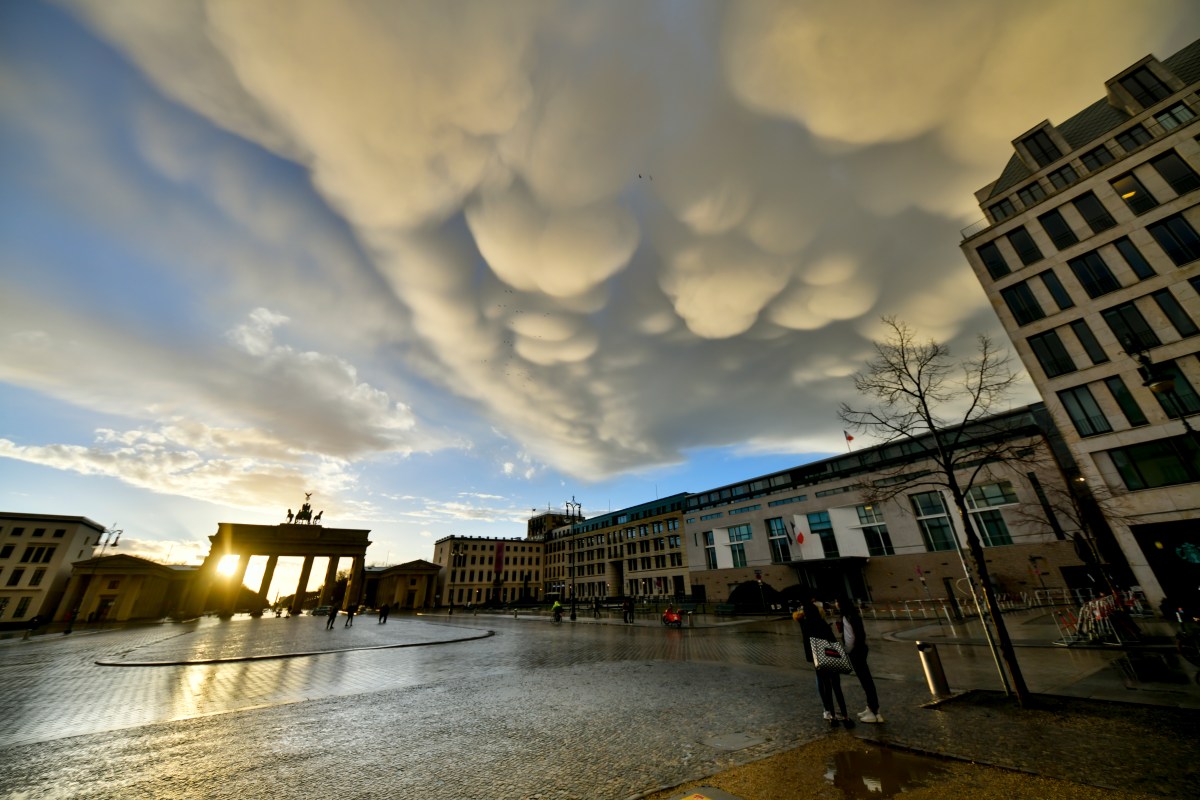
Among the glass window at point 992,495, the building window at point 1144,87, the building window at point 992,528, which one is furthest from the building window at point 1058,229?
the building window at point 992,528

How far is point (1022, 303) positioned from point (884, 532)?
2377 cm

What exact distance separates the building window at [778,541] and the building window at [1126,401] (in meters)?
31.3

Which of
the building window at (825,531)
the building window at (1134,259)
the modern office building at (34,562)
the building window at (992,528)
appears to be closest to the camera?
the building window at (1134,259)

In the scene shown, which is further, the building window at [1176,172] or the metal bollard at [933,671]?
the building window at [1176,172]

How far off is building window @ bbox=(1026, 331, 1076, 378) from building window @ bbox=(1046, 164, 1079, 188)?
10352 millimetres

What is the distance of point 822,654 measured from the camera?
6867 mm

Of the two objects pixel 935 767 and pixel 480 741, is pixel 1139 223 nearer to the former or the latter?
pixel 935 767

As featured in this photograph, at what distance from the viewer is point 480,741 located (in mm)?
6473

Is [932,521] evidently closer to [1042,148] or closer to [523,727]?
[1042,148]

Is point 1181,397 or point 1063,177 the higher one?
point 1063,177

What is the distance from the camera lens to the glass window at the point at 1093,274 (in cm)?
2408

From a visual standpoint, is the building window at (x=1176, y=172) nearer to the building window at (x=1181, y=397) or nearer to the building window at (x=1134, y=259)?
the building window at (x=1134, y=259)

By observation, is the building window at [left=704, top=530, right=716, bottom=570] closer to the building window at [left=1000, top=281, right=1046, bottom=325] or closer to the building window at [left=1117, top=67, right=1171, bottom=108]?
the building window at [left=1000, top=281, right=1046, bottom=325]

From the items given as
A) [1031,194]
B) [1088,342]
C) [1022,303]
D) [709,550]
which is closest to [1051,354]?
[1088,342]
